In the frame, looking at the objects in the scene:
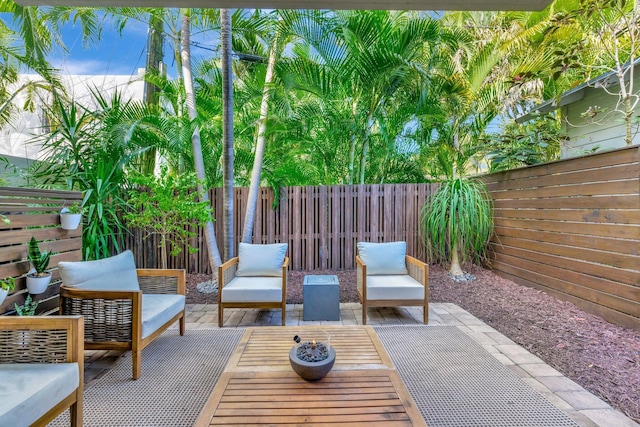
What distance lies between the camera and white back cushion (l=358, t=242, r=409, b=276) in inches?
146

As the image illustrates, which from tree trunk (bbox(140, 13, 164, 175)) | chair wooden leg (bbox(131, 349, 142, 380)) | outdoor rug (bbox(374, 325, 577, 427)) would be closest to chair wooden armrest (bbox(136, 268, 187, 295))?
chair wooden leg (bbox(131, 349, 142, 380))

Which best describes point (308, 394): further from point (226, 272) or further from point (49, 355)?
point (226, 272)

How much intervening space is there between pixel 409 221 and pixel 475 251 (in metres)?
1.13

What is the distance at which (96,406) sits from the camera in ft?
6.30

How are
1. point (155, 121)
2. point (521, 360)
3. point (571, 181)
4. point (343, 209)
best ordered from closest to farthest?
point (521, 360) → point (571, 181) → point (155, 121) → point (343, 209)

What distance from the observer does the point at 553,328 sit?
119 inches

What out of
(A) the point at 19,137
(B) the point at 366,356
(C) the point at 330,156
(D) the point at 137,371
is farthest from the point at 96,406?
(A) the point at 19,137

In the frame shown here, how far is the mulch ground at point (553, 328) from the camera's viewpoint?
2162mm

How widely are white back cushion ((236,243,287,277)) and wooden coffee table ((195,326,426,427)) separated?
5.31ft

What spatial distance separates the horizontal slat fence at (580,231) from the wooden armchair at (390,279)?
69.7 inches

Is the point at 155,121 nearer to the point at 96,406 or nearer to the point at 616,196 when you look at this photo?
the point at 96,406

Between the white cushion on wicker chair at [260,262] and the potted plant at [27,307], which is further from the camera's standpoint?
the white cushion on wicker chair at [260,262]

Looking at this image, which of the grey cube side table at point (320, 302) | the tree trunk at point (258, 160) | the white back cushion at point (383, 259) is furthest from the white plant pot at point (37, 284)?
the white back cushion at point (383, 259)

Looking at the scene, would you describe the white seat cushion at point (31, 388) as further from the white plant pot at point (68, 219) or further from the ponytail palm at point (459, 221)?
the ponytail palm at point (459, 221)
